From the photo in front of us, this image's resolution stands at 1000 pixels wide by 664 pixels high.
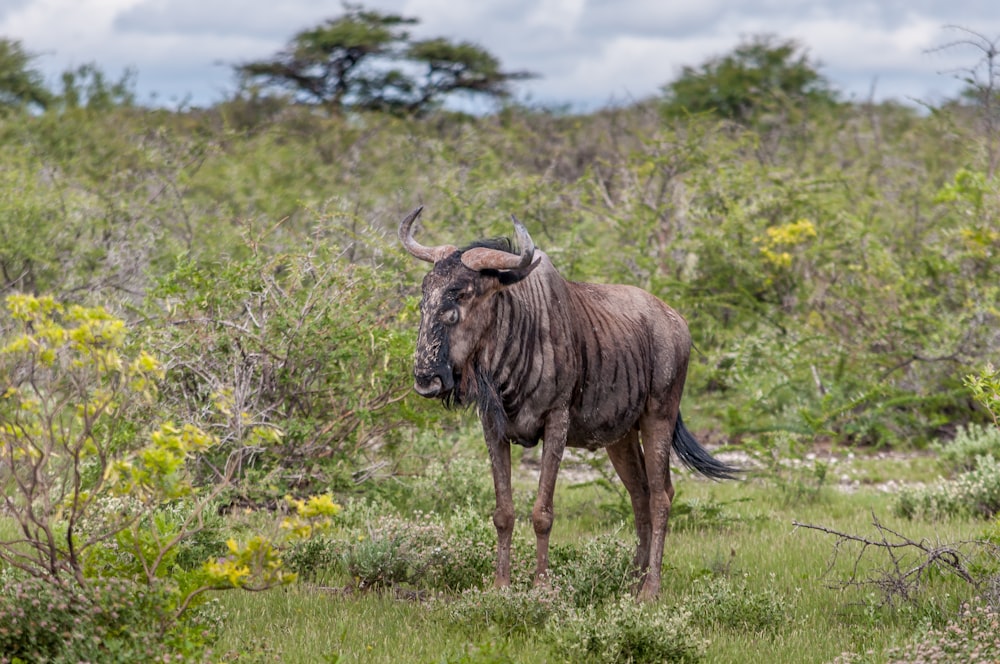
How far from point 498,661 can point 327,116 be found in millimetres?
27176

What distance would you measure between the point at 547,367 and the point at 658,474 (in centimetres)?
117

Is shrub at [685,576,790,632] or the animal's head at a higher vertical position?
the animal's head

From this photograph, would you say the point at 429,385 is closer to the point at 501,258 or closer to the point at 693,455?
the point at 501,258

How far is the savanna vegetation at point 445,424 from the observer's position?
4980 millimetres

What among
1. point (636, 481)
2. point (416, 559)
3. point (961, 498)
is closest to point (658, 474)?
point (636, 481)

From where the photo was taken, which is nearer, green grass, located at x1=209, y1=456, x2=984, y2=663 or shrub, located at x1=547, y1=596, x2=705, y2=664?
shrub, located at x1=547, y1=596, x2=705, y2=664

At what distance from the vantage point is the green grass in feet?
17.9

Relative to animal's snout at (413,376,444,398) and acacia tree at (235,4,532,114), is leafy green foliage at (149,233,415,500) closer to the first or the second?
animal's snout at (413,376,444,398)

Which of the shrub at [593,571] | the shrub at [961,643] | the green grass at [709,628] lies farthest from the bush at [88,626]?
the shrub at [961,643]

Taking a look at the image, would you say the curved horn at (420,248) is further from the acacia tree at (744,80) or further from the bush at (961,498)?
the acacia tree at (744,80)

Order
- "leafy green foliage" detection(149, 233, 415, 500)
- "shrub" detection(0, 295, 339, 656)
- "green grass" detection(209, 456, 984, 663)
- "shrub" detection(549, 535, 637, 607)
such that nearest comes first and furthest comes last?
"shrub" detection(0, 295, 339, 656)
"green grass" detection(209, 456, 984, 663)
"shrub" detection(549, 535, 637, 607)
"leafy green foliage" detection(149, 233, 415, 500)

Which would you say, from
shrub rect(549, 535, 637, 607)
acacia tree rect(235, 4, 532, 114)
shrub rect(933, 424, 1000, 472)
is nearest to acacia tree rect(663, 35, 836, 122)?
acacia tree rect(235, 4, 532, 114)

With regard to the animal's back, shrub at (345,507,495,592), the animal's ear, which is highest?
the animal's ear

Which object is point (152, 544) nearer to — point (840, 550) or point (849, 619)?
point (849, 619)
